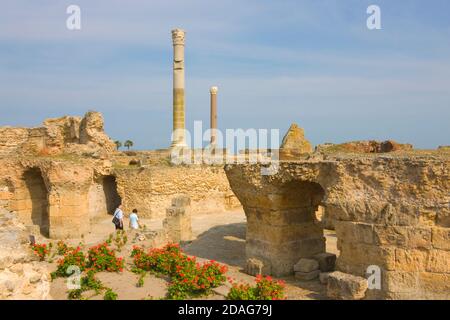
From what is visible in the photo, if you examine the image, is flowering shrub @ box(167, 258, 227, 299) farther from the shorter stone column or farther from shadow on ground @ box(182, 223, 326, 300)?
the shorter stone column

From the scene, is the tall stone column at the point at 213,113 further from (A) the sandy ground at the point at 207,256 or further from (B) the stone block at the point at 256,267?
(B) the stone block at the point at 256,267

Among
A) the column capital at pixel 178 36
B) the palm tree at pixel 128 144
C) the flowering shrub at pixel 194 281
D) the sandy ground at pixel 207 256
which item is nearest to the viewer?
the flowering shrub at pixel 194 281

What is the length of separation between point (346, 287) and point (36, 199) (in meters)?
14.5

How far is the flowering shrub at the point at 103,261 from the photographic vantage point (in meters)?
10.1

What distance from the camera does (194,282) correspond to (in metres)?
8.59

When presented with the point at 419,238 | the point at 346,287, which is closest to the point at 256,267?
the point at 346,287

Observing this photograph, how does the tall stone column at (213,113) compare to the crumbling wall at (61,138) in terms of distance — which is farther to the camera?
the tall stone column at (213,113)

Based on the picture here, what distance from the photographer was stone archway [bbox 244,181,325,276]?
10570 mm

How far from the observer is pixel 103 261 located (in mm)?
10094

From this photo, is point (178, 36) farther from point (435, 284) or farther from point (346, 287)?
point (435, 284)

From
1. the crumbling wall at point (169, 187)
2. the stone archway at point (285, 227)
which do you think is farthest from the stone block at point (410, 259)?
the crumbling wall at point (169, 187)

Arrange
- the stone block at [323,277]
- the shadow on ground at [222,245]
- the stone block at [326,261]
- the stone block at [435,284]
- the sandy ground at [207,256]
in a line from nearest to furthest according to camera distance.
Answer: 1. the stone block at [435,284]
2. the sandy ground at [207,256]
3. the stone block at [323,277]
4. the stone block at [326,261]
5. the shadow on ground at [222,245]
